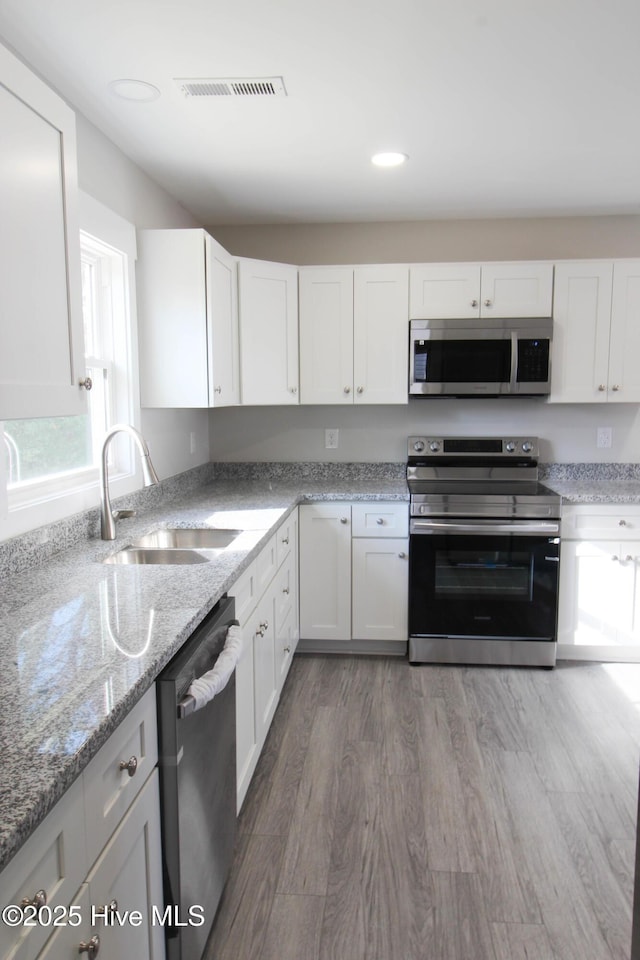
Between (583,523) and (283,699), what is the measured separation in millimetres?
1725

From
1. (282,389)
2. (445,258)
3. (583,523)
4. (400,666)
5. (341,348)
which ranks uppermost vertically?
(445,258)

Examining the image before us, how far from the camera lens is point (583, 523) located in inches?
128

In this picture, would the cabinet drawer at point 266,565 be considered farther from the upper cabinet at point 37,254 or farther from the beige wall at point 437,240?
the beige wall at point 437,240

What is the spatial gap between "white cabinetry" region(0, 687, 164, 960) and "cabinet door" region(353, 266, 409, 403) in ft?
8.41

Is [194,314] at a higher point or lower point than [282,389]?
higher

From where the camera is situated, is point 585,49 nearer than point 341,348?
A: Yes

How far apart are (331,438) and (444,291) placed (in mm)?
1073

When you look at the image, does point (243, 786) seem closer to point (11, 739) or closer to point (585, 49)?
point (11, 739)

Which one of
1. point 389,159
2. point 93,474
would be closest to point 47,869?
point 93,474

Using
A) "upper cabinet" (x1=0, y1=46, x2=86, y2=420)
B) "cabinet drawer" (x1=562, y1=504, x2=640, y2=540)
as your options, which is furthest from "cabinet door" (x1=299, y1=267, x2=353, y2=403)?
"upper cabinet" (x1=0, y1=46, x2=86, y2=420)

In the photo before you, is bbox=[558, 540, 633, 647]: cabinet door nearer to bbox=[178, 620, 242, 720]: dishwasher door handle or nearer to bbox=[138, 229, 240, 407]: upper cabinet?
bbox=[138, 229, 240, 407]: upper cabinet

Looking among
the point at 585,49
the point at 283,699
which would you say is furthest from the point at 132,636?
the point at 585,49

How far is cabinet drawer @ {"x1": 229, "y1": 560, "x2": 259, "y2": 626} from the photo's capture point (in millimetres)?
1932

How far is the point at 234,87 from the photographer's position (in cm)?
207
